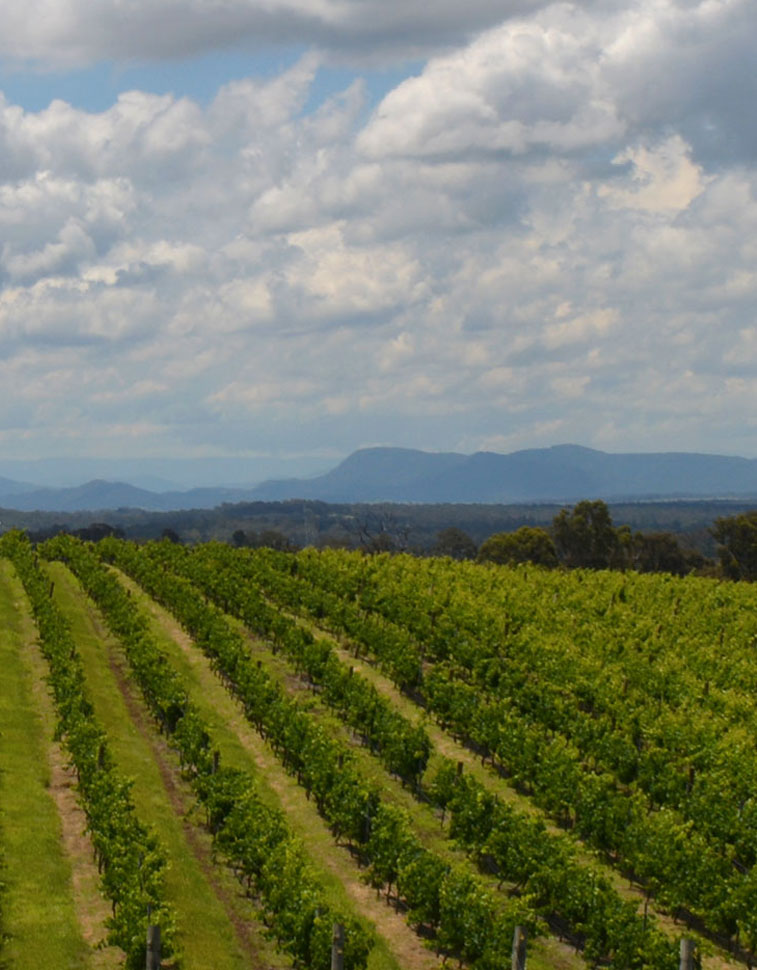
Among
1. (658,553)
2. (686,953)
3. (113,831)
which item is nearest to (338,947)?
(686,953)

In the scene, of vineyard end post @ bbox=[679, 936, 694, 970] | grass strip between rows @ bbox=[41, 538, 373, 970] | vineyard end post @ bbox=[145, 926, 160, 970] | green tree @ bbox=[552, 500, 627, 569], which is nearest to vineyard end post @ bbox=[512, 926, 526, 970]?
vineyard end post @ bbox=[679, 936, 694, 970]

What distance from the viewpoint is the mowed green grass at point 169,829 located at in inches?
1043

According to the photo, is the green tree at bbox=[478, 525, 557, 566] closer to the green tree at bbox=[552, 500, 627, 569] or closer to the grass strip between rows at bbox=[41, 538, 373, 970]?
the green tree at bbox=[552, 500, 627, 569]

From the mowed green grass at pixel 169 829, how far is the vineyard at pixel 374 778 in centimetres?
11

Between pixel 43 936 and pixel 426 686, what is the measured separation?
23607 millimetres

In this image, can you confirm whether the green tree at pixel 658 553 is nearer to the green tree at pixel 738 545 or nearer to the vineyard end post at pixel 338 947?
the green tree at pixel 738 545

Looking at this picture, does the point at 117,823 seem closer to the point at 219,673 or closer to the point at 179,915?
the point at 179,915

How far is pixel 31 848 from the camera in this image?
1204 inches

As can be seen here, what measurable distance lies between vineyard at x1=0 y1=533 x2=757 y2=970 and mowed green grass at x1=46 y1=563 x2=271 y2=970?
0.11 m

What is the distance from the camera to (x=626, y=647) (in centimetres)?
5431

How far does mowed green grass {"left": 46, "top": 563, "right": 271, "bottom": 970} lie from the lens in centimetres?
2650

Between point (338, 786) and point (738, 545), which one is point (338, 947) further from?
point (738, 545)

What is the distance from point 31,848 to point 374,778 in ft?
41.9

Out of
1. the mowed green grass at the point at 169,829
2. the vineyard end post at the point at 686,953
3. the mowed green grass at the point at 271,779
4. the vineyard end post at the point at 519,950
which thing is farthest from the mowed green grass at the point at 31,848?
the vineyard end post at the point at 686,953
